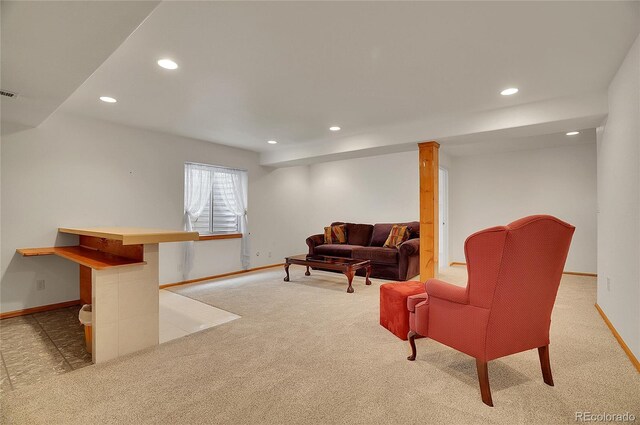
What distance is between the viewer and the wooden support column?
459 cm

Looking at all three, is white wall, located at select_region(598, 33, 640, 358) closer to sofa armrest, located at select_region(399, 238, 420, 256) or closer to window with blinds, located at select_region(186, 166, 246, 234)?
sofa armrest, located at select_region(399, 238, 420, 256)

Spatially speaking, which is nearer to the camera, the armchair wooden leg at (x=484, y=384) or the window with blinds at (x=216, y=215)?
the armchair wooden leg at (x=484, y=384)

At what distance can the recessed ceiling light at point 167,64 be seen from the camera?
8.63 feet

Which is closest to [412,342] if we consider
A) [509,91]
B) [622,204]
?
[622,204]

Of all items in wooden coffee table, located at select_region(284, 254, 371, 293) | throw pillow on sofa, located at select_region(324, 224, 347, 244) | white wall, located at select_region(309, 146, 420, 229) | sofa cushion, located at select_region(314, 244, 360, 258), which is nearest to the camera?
wooden coffee table, located at select_region(284, 254, 371, 293)

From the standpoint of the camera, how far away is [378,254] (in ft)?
17.9

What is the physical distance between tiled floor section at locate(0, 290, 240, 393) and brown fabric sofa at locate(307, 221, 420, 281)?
2.85m

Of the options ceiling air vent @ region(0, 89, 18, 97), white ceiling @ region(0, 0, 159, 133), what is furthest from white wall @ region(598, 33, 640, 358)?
ceiling air vent @ region(0, 89, 18, 97)

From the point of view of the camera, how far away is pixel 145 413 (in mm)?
1747

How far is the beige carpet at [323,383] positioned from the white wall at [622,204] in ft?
1.00

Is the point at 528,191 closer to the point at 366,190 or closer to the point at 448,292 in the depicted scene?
the point at 366,190

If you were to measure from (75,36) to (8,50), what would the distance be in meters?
0.56

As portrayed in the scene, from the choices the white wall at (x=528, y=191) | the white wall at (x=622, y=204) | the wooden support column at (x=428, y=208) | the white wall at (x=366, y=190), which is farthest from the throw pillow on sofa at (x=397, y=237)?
the white wall at (x=622, y=204)

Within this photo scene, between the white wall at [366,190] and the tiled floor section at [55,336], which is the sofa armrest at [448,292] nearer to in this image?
the tiled floor section at [55,336]
